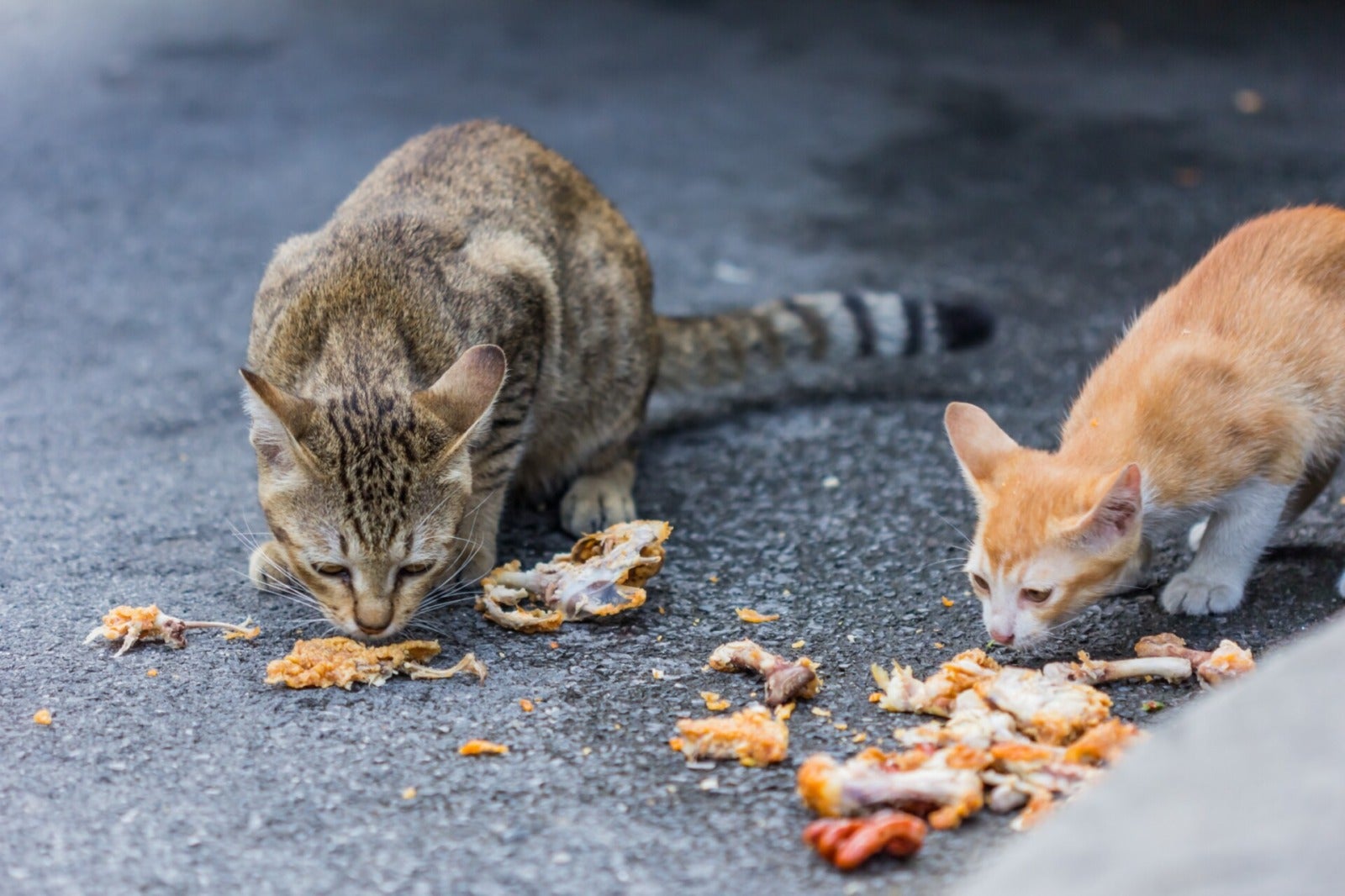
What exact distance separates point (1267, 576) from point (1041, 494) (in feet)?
3.37

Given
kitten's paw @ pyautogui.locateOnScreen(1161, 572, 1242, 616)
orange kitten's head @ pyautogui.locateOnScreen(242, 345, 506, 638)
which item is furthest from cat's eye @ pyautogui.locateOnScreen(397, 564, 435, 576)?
kitten's paw @ pyautogui.locateOnScreen(1161, 572, 1242, 616)

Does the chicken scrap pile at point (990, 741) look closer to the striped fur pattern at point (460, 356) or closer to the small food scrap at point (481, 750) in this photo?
the small food scrap at point (481, 750)

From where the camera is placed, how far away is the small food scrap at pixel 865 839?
241 centimetres

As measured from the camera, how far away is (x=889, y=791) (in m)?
2.55

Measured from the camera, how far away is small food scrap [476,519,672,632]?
11.4 ft

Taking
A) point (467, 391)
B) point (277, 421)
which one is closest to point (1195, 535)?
point (467, 391)

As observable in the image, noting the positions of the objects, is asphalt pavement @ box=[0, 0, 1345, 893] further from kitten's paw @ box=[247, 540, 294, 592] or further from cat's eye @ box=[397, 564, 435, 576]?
cat's eye @ box=[397, 564, 435, 576]

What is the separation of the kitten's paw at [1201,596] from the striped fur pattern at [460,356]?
1650 mm

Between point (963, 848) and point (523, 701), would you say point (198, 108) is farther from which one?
point (963, 848)

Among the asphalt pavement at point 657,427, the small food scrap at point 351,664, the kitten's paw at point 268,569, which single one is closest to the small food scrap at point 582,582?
the asphalt pavement at point 657,427

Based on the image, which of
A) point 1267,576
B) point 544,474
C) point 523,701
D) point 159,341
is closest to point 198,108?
point 159,341

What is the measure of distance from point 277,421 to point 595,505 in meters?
1.42

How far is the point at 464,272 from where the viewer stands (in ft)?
12.6

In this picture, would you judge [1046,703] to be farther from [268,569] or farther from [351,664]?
[268,569]
